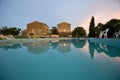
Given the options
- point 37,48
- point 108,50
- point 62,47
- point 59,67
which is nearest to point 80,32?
point 62,47

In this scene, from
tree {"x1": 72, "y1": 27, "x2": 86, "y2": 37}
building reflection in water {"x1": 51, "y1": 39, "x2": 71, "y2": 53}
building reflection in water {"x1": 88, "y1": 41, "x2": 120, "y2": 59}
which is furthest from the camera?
tree {"x1": 72, "y1": 27, "x2": 86, "y2": 37}

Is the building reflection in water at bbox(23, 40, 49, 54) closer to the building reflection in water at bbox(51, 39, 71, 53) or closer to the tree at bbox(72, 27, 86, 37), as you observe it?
the building reflection in water at bbox(51, 39, 71, 53)

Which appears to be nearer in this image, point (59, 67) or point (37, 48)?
point (59, 67)

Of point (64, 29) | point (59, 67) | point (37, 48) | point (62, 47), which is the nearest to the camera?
point (59, 67)

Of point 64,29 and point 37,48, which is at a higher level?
point 64,29

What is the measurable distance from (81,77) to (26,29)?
2338cm

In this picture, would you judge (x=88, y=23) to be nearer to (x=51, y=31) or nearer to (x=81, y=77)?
(x=51, y=31)

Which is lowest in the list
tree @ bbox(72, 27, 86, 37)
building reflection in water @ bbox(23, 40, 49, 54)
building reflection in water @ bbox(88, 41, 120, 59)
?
building reflection in water @ bbox(88, 41, 120, 59)

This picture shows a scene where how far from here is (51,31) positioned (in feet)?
78.2

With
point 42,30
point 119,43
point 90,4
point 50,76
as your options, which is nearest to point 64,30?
point 42,30

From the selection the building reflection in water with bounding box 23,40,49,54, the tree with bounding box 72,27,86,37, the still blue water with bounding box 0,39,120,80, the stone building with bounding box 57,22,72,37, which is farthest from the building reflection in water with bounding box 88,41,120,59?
the stone building with bounding box 57,22,72,37

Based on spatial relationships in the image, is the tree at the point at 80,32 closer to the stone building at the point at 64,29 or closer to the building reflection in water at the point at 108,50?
the stone building at the point at 64,29

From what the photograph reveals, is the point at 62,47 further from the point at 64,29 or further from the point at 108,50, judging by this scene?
the point at 64,29

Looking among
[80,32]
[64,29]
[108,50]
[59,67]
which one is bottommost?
[108,50]
